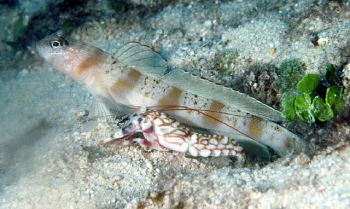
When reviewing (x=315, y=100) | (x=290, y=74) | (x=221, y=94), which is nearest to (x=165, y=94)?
(x=221, y=94)

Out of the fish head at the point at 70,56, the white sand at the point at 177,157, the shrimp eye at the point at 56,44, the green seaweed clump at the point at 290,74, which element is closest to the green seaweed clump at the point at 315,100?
the white sand at the point at 177,157

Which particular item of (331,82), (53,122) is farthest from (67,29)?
(331,82)

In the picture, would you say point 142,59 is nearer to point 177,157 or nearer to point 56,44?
point 56,44

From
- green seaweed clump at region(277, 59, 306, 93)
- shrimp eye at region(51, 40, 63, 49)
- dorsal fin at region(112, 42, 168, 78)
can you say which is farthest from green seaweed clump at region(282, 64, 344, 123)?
shrimp eye at region(51, 40, 63, 49)

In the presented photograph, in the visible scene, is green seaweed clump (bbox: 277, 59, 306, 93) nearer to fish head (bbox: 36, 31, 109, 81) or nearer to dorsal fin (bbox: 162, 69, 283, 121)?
dorsal fin (bbox: 162, 69, 283, 121)

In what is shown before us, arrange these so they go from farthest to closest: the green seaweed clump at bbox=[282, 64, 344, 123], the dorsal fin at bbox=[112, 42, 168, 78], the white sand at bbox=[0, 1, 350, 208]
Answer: the dorsal fin at bbox=[112, 42, 168, 78] → the green seaweed clump at bbox=[282, 64, 344, 123] → the white sand at bbox=[0, 1, 350, 208]

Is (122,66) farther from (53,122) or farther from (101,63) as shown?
(53,122)
